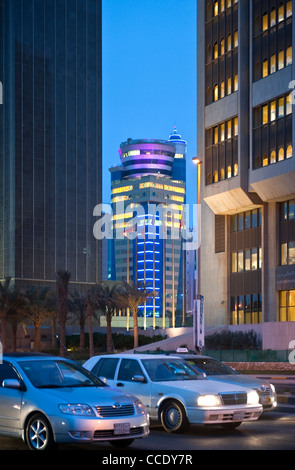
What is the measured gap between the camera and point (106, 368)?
59.4 ft

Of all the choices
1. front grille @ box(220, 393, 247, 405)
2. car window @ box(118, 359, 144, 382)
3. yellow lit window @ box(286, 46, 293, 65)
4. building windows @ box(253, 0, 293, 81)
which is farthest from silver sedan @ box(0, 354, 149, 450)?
building windows @ box(253, 0, 293, 81)

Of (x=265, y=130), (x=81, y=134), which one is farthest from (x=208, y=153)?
(x=81, y=134)

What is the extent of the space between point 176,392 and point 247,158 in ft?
169

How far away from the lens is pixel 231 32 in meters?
70.6

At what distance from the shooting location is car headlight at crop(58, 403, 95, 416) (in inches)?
511

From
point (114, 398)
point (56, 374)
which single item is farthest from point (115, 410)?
point (56, 374)

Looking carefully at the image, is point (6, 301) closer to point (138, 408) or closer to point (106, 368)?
point (106, 368)

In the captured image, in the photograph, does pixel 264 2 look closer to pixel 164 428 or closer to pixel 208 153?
pixel 208 153

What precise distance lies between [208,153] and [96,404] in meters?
59.7

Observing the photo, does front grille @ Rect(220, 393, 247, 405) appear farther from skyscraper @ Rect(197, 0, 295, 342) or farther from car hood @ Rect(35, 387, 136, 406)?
skyscraper @ Rect(197, 0, 295, 342)

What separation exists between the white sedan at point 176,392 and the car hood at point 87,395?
2543 mm

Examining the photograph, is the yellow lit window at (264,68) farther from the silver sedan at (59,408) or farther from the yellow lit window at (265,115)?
the silver sedan at (59,408)

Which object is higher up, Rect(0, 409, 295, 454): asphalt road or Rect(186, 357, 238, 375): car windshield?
Rect(186, 357, 238, 375): car windshield

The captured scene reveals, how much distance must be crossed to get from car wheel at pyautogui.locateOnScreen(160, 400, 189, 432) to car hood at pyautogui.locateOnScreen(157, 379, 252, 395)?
1.09ft
